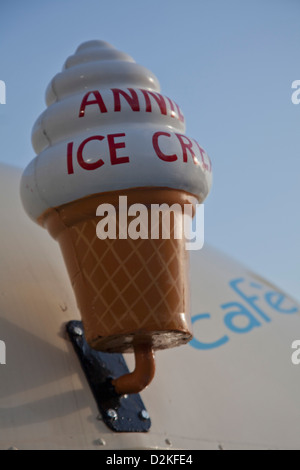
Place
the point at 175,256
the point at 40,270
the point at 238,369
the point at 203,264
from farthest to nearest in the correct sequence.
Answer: the point at 203,264 < the point at 238,369 < the point at 40,270 < the point at 175,256

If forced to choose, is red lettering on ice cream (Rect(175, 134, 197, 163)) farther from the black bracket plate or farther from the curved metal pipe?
the black bracket plate

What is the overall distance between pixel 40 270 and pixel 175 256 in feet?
2.09

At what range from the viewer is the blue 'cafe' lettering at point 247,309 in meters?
2.56

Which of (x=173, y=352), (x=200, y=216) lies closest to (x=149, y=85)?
Answer: (x=200, y=216)

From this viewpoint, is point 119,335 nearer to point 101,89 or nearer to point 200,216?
point 200,216

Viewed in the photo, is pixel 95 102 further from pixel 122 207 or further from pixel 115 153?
pixel 122 207

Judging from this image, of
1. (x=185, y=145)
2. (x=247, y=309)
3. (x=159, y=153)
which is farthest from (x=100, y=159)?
(x=247, y=309)

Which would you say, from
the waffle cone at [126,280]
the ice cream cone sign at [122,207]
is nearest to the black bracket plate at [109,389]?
the ice cream cone sign at [122,207]

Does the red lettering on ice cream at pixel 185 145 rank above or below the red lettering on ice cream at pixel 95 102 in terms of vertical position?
below

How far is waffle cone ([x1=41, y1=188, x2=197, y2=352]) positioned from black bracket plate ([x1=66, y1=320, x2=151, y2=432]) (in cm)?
15

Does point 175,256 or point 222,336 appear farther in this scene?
point 222,336

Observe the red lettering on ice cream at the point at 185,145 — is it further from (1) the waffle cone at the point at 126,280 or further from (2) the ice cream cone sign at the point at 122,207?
(1) the waffle cone at the point at 126,280

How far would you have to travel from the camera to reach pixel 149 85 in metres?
1.96
